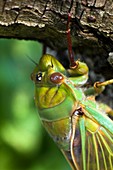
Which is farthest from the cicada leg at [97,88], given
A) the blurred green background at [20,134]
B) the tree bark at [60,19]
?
the blurred green background at [20,134]

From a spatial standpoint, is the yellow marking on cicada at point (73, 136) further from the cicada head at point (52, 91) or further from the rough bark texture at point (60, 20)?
the rough bark texture at point (60, 20)

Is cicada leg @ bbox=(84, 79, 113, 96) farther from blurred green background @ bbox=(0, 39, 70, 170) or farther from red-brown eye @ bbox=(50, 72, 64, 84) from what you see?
blurred green background @ bbox=(0, 39, 70, 170)

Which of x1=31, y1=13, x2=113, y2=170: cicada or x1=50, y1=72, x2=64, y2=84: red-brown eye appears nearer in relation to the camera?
x1=31, y1=13, x2=113, y2=170: cicada

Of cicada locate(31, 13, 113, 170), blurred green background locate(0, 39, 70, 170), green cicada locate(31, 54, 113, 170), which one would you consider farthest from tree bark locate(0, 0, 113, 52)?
blurred green background locate(0, 39, 70, 170)

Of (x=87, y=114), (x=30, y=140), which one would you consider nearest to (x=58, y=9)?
(x=87, y=114)

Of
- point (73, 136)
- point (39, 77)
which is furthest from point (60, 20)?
point (73, 136)

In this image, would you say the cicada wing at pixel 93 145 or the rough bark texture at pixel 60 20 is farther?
the cicada wing at pixel 93 145
